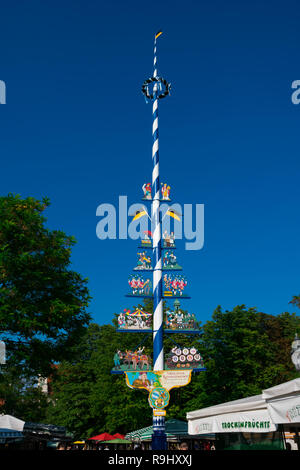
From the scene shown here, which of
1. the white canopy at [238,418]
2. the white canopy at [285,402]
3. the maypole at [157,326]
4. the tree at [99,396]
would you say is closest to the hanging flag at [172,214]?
the maypole at [157,326]

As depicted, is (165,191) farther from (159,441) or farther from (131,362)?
Result: (159,441)

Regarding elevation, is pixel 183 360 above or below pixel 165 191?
below

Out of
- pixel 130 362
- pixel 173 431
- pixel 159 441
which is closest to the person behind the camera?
pixel 159 441

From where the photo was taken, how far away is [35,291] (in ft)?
75.5

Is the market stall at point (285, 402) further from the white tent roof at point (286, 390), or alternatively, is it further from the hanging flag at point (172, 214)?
the hanging flag at point (172, 214)

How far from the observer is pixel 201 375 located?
40250 mm

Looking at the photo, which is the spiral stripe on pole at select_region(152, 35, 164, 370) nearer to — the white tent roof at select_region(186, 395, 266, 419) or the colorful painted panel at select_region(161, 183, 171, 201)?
the colorful painted panel at select_region(161, 183, 171, 201)

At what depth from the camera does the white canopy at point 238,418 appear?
32.0 feet

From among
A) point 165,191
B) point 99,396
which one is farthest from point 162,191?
point 99,396

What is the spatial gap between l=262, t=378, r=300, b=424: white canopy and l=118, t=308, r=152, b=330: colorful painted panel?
1908 cm

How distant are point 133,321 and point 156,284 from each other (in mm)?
2611

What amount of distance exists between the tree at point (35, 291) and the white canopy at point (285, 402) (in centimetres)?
1435
